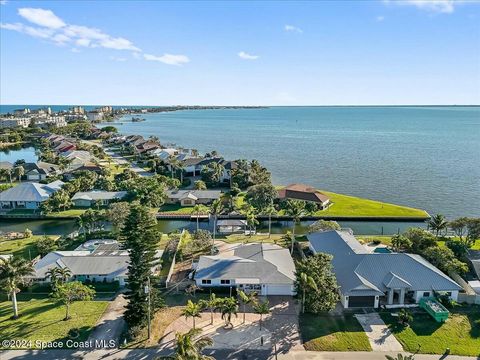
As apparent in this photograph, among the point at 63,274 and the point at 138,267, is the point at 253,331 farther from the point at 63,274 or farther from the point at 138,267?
the point at 63,274

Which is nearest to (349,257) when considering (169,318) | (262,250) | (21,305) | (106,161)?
(262,250)

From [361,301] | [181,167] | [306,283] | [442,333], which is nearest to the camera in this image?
[442,333]

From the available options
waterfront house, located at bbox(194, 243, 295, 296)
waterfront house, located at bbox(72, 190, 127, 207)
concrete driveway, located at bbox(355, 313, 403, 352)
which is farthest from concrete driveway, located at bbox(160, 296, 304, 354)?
waterfront house, located at bbox(72, 190, 127, 207)

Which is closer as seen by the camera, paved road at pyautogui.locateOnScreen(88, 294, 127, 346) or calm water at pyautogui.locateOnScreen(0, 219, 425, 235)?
paved road at pyautogui.locateOnScreen(88, 294, 127, 346)

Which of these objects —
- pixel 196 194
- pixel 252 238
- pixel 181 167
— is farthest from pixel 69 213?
pixel 252 238

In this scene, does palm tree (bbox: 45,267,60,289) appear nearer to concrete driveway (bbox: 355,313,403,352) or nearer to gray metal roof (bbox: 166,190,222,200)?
concrete driveway (bbox: 355,313,403,352)

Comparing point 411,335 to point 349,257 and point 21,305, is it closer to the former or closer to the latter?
point 349,257

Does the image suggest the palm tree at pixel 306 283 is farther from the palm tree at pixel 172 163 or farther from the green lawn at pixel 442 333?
the palm tree at pixel 172 163
